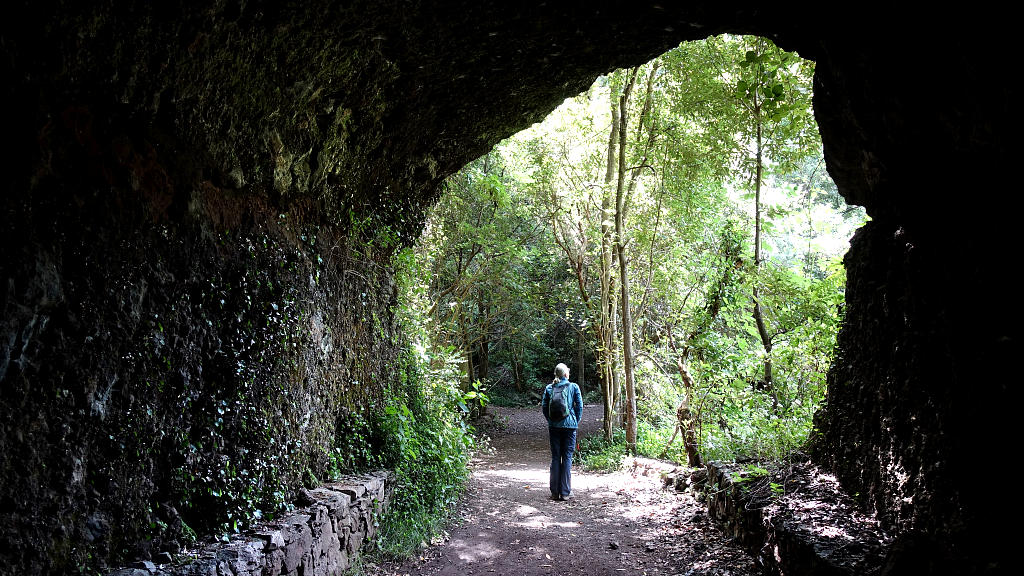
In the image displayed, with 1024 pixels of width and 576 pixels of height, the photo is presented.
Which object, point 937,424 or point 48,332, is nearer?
point 48,332

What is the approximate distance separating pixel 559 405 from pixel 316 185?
4.69m

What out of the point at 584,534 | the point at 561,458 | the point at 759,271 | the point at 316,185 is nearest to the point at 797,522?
the point at 584,534

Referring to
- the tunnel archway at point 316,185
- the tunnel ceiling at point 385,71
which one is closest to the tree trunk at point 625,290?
the tunnel ceiling at point 385,71

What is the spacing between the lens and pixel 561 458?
866cm

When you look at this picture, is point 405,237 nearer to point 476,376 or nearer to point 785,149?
point 785,149

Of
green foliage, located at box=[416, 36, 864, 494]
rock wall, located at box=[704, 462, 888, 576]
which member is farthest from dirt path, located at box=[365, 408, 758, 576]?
green foliage, located at box=[416, 36, 864, 494]

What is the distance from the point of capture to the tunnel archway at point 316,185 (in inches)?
106

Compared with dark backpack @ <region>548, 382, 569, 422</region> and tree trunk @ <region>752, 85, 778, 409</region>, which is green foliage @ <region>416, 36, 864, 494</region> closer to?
tree trunk @ <region>752, 85, 778, 409</region>

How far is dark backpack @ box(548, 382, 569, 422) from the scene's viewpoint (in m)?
8.51

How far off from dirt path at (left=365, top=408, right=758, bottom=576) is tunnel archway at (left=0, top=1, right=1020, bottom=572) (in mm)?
1672

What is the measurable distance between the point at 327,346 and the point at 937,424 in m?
4.63

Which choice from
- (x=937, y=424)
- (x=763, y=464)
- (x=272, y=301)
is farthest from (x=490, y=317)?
(x=937, y=424)

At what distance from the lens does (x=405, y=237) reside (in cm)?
768

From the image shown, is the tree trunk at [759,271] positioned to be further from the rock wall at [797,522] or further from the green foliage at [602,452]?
the green foliage at [602,452]
